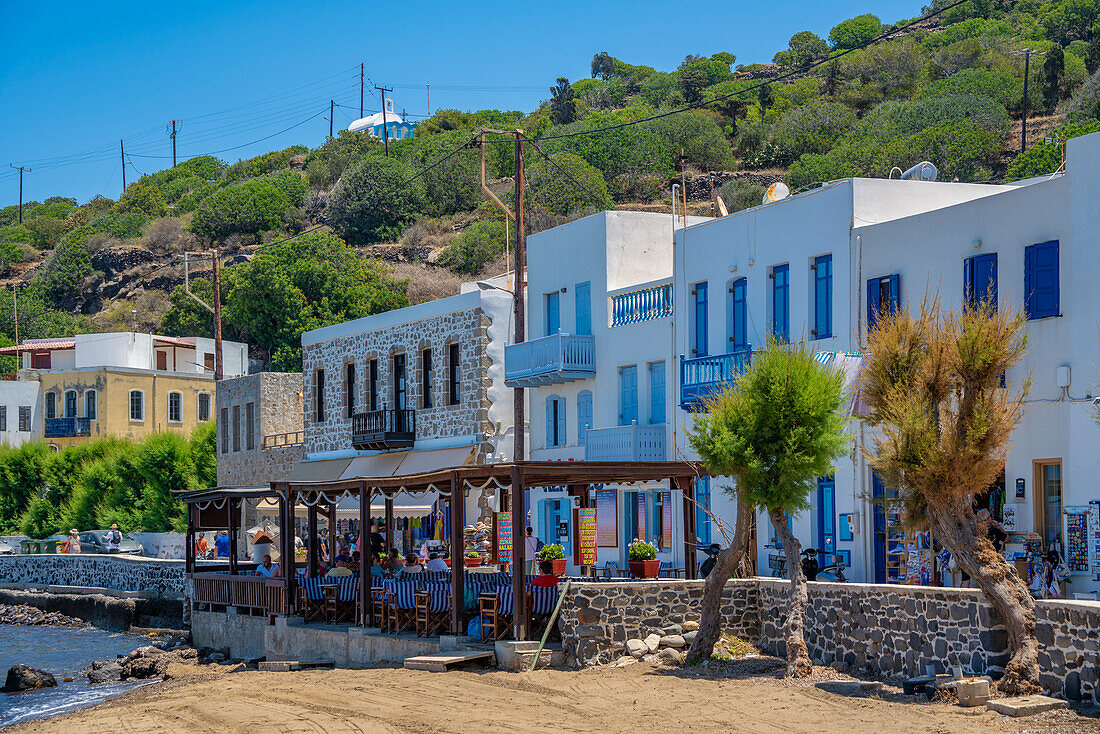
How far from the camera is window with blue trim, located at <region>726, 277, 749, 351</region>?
2647cm

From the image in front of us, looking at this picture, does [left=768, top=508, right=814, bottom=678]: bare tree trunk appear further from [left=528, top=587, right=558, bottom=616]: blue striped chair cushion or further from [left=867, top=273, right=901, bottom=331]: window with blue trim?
[left=867, top=273, right=901, bottom=331]: window with blue trim

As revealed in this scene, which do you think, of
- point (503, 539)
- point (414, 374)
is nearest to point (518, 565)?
point (503, 539)

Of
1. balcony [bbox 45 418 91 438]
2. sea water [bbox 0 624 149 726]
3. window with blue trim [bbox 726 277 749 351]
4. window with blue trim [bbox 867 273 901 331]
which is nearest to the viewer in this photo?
window with blue trim [bbox 867 273 901 331]

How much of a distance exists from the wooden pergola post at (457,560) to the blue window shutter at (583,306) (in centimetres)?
1242

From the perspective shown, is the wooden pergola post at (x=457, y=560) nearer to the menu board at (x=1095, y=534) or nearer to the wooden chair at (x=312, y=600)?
the wooden chair at (x=312, y=600)

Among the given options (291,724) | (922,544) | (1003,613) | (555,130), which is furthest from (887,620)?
(555,130)

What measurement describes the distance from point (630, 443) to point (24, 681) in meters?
13.9

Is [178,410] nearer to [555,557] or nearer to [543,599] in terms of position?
[555,557]

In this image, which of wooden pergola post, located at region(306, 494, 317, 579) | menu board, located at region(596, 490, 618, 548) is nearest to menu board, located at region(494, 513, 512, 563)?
wooden pergola post, located at region(306, 494, 317, 579)

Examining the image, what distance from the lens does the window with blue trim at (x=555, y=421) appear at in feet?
108

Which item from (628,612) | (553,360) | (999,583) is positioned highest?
(553,360)

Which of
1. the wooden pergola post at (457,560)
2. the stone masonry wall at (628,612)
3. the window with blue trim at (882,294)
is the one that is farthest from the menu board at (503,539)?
the window with blue trim at (882,294)

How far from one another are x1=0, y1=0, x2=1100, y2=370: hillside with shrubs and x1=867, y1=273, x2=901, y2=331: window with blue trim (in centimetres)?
2986

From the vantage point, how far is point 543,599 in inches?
751
